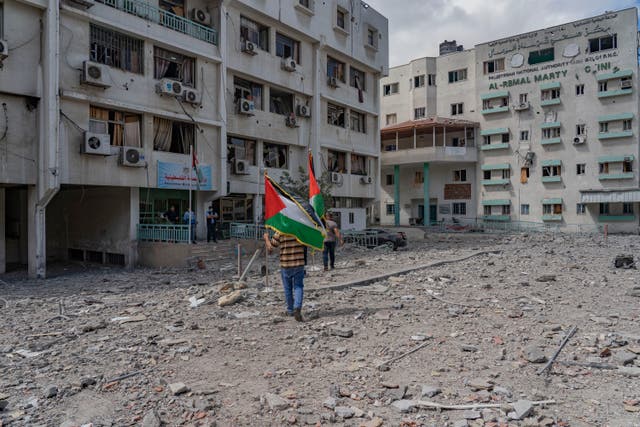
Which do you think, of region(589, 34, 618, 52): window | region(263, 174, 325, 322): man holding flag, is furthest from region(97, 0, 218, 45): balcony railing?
region(589, 34, 618, 52): window

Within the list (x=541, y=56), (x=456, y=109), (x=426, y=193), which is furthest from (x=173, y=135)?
(x=541, y=56)

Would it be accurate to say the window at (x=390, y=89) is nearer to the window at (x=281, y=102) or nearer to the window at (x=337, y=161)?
the window at (x=337, y=161)

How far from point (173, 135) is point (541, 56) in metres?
30.1

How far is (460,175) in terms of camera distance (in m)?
39.0

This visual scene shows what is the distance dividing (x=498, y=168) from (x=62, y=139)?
31.7 metres

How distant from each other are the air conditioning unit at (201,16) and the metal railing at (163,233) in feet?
31.8

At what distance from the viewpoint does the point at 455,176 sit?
3916cm

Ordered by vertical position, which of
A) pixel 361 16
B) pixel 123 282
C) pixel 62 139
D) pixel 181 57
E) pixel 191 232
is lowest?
pixel 123 282

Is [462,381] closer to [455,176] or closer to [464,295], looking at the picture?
[464,295]

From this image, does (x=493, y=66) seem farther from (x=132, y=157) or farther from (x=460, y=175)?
(x=132, y=157)

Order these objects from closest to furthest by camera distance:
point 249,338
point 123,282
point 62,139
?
point 249,338
point 123,282
point 62,139

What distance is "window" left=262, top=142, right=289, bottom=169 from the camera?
80.1 feet

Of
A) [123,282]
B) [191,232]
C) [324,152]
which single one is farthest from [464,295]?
[324,152]

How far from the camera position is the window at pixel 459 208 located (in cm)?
3862
